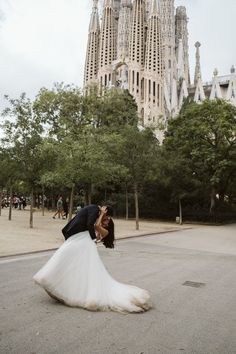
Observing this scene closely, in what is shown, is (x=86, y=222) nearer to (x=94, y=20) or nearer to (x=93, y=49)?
(x=93, y=49)

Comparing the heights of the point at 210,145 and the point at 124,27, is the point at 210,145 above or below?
below

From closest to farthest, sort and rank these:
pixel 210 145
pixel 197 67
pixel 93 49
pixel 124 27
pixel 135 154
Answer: pixel 135 154 < pixel 210 145 < pixel 124 27 < pixel 93 49 < pixel 197 67

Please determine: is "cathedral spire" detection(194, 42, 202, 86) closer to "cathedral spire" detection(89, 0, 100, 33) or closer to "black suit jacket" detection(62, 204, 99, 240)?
"cathedral spire" detection(89, 0, 100, 33)

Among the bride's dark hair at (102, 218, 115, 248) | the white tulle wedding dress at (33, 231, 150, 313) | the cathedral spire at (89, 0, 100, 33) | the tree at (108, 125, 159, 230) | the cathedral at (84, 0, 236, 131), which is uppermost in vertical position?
the cathedral spire at (89, 0, 100, 33)

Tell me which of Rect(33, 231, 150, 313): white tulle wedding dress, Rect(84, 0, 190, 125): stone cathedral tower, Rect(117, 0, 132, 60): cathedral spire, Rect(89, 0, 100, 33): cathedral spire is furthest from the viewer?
Rect(89, 0, 100, 33): cathedral spire

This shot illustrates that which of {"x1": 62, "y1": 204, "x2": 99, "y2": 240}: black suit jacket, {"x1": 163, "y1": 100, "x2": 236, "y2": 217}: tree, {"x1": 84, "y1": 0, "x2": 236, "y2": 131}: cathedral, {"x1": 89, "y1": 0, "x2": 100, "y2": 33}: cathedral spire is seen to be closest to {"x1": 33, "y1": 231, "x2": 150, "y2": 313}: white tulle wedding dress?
{"x1": 62, "y1": 204, "x2": 99, "y2": 240}: black suit jacket

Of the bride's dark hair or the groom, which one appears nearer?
the groom

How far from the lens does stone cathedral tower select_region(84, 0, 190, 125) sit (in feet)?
340

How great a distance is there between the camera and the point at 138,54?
106312 millimetres

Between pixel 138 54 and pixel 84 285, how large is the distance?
107378 millimetres

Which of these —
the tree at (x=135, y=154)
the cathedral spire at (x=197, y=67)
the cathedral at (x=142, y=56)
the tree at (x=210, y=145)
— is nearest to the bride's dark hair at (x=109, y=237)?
the tree at (x=135, y=154)

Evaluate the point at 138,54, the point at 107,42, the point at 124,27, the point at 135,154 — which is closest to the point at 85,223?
the point at 135,154

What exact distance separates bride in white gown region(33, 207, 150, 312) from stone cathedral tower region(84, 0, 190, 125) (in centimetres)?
9328

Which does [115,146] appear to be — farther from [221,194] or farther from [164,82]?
[164,82]
